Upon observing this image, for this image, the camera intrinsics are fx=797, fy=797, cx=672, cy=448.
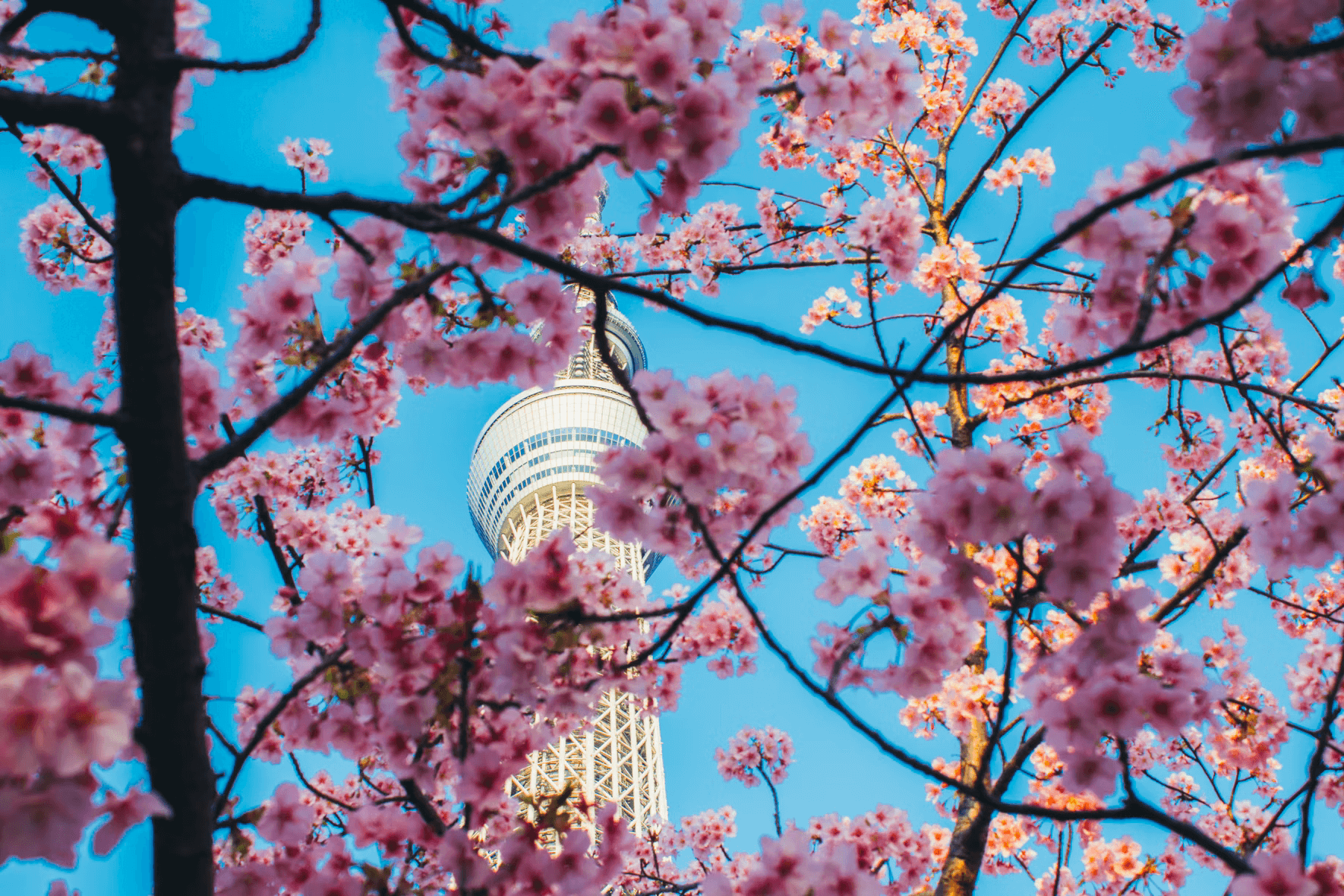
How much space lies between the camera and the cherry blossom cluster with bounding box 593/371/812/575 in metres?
2.39

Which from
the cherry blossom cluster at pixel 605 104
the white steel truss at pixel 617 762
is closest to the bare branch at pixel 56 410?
the cherry blossom cluster at pixel 605 104

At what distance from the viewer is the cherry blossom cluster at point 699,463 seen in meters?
2.39

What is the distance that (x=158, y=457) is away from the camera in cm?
207

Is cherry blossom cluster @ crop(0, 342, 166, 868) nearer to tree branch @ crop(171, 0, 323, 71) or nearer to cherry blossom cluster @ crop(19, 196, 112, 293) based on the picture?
tree branch @ crop(171, 0, 323, 71)

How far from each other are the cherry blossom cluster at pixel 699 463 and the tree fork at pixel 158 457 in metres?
1.23

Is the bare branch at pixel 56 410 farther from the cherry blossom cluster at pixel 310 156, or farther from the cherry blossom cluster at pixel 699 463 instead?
the cherry blossom cluster at pixel 310 156

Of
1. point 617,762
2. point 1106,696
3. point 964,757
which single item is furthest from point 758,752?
point 617,762

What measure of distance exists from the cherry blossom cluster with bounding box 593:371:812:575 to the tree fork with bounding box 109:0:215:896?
4.03ft

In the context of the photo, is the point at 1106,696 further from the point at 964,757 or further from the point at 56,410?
the point at 964,757

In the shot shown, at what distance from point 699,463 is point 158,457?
1.46m

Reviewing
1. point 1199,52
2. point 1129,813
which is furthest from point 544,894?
point 1199,52

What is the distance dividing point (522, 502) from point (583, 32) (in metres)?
44.9

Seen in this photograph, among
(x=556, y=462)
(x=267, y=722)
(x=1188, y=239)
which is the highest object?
(x=556, y=462)

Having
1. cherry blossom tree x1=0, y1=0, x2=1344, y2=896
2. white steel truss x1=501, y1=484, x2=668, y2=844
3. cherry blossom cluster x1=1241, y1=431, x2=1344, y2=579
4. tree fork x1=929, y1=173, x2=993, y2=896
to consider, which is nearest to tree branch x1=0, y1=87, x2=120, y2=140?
cherry blossom tree x1=0, y1=0, x2=1344, y2=896
